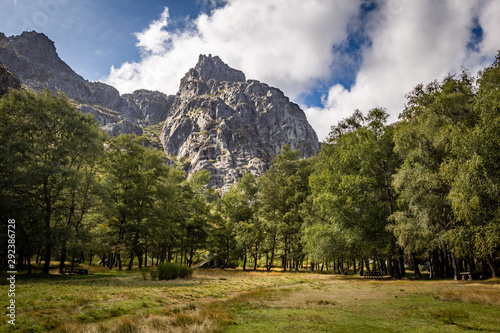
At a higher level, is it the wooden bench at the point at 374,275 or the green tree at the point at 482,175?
the green tree at the point at 482,175

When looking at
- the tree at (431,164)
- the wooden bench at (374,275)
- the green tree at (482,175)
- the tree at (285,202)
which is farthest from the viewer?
the tree at (285,202)

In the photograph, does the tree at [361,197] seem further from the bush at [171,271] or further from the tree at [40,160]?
the tree at [40,160]

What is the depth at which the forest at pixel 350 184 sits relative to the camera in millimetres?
17672

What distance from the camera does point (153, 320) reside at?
22.8ft

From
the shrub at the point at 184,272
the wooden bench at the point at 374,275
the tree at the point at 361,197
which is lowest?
the wooden bench at the point at 374,275

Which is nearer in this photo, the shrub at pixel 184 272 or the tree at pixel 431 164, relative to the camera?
the tree at pixel 431 164

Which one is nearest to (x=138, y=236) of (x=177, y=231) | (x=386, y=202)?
(x=177, y=231)

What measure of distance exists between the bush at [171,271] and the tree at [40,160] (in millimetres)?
9351

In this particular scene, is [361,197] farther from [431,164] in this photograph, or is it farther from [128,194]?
[128,194]

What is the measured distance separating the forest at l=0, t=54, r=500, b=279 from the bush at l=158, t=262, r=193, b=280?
852cm

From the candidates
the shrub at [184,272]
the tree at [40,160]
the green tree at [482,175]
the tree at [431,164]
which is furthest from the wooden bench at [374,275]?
the tree at [40,160]

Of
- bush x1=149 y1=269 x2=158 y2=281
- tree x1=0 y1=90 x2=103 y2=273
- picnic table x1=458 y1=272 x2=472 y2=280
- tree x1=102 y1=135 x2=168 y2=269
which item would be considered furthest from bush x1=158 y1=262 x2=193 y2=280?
picnic table x1=458 y1=272 x2=472 y2=280

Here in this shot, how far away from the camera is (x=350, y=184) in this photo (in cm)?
2747

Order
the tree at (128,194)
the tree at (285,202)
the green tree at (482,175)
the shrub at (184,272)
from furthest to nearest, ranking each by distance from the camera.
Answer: the tree at (285,202), the tree at (128,194), the shrub at (184,272), the green tree at (482,175)
